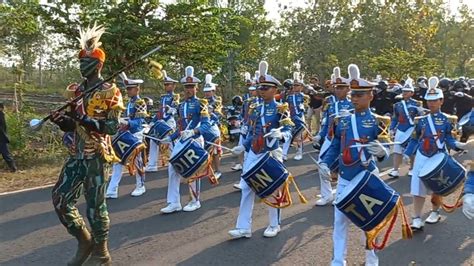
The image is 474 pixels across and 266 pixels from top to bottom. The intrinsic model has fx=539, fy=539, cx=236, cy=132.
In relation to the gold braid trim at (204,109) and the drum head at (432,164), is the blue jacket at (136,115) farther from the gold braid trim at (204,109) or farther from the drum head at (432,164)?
the drum head at (432,164)

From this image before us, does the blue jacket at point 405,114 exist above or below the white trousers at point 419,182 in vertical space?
above

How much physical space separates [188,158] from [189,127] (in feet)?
2.50

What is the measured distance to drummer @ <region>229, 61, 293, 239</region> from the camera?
6523mm

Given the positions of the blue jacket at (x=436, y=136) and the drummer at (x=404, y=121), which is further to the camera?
the drummer at (x=404, y=121)

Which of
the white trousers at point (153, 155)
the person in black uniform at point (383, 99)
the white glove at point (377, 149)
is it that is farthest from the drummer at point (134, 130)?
the person in black uniform at point (383, 99)

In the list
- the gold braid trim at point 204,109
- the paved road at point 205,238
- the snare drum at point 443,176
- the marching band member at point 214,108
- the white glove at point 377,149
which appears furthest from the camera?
the marching band member at point 214,108

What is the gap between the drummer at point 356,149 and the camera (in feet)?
17.4

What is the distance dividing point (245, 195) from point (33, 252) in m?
2.50

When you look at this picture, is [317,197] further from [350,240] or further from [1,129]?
[1,129]

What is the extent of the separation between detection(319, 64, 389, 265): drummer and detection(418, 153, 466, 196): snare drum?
149cm

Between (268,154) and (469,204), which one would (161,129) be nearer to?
(268,154)

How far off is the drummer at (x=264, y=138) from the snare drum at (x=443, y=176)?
180cm

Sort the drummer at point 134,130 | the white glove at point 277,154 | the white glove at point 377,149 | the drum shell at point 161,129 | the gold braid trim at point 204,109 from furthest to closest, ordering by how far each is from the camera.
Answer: the drum shell at point 161,129 → the drummer at point 134,130 → the gold braid trim at point 204,109 → the white glove at point 277,154 → the white glove at point 377,149

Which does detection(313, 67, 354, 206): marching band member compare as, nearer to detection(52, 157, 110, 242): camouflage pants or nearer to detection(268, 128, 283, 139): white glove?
detection(268, 128, 283, 139): white glove
